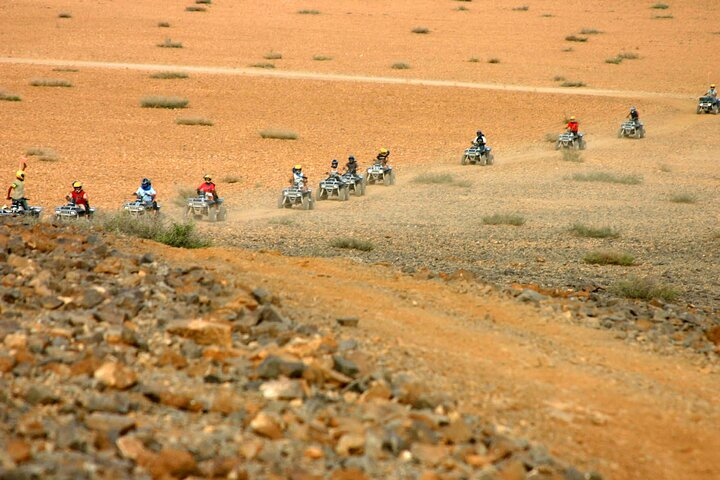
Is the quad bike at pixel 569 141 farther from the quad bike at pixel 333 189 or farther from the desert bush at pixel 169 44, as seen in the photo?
the desert bush at pixel 169 44

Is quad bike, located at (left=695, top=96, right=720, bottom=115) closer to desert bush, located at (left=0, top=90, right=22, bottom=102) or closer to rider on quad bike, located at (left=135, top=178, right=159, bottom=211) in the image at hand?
desert bush, located at (left=0, top=90, right=22, bottom=102)

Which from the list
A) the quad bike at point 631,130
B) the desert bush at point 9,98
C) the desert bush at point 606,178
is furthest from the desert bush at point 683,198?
the desert bush at point 9,98

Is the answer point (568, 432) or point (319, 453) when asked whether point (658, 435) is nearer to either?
point (568, 432)

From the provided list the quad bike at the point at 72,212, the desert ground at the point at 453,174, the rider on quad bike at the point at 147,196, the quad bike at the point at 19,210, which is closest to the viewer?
the desert ground at the point at 453,174

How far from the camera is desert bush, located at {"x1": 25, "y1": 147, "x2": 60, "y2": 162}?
28188 millimetres

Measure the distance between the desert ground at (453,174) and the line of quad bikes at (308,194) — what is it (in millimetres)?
467

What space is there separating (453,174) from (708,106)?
67.5 feet

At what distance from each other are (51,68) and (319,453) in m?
46.6

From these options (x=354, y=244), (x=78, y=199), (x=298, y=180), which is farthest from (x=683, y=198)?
(x=78, y=199)

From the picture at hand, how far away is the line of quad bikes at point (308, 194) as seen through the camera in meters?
18.4

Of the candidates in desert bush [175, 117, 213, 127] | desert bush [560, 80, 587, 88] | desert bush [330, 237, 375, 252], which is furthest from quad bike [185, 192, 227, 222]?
desert bush [560, 80, 587, 88]

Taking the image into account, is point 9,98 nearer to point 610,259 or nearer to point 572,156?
point 572,156

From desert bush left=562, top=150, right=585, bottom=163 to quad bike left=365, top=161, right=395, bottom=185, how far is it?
25.9 feet

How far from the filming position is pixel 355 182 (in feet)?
84.2
